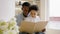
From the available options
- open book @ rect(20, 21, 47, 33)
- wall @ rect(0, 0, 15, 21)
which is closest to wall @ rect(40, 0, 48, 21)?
open book @ rect(20, 21, 47, 33)

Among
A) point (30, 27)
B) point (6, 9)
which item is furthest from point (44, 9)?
point (6, 9)

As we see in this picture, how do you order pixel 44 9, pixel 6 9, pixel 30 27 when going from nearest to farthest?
pixel 6 9 → pixel 30 27 → pixel 44 9

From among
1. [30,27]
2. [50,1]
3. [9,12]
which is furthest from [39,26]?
[50,1]

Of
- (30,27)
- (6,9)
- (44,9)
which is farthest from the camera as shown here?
(44,9)

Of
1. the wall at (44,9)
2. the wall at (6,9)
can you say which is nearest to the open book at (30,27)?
the wall at (6,9)

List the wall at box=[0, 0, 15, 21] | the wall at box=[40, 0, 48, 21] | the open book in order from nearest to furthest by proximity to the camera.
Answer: the wall at box=[0, 0, 15, 21] → the open book → the wall at box=[40, 0, 48, 21]

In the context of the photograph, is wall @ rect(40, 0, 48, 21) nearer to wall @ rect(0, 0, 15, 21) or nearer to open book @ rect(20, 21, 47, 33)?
open book @ rect(20, 21, 47, 33)

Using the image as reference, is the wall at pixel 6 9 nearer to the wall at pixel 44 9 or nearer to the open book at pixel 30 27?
the open book at pixel 30 27

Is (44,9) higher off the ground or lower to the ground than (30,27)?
higher

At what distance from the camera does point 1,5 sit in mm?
1122

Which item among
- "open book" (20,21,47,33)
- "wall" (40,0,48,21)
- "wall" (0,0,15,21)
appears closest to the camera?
"wall" (0,0,15,21)

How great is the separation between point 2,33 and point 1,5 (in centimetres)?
28

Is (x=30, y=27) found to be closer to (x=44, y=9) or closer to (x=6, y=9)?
(x=6, y=9)

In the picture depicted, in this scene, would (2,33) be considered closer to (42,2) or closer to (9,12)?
(9,12)
